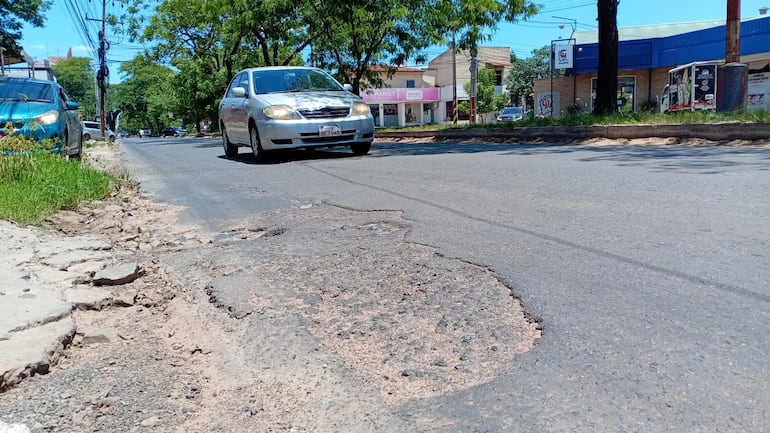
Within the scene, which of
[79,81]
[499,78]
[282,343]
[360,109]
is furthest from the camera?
[79,81]

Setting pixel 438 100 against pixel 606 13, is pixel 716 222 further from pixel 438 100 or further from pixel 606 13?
pixel 438 100

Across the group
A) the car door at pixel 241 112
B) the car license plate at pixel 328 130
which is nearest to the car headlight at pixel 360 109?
the car license plate at pixel 328 130

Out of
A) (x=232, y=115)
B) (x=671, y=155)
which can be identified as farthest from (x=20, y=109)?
(x=671, y=155)

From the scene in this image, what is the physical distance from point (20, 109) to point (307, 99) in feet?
13.3

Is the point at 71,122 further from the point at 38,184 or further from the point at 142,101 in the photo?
the point at 142,101

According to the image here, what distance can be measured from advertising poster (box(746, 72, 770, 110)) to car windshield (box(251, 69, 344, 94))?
67.2ft

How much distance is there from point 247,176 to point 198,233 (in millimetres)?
3455

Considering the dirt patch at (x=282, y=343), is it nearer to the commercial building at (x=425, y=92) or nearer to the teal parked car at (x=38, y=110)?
the teal parked car at (x=38, y=110)

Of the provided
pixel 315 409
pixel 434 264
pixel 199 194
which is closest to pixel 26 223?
pixel 199 194

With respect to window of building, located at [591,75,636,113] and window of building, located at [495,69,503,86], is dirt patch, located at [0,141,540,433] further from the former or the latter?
window of building, located at [495,69,503,86]

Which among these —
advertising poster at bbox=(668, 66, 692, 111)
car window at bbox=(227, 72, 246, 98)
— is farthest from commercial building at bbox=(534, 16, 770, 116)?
car window at bbox=(227, 72, 246, 98)

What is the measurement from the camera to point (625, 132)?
1160 cm

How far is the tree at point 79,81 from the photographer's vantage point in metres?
82.4

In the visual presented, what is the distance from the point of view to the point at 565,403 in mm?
2092
